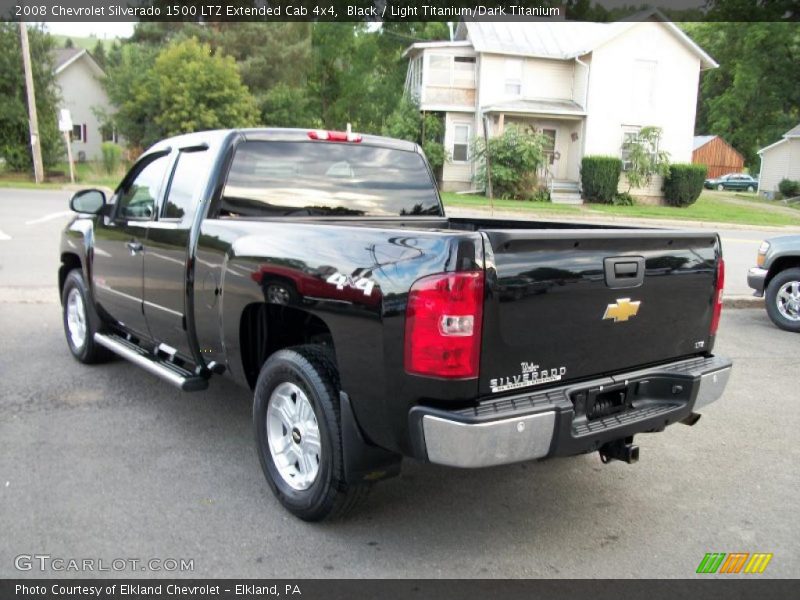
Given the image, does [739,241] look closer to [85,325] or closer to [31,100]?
[85,325]

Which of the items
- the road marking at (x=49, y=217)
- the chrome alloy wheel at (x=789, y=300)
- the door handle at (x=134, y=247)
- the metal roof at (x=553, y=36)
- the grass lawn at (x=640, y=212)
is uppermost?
the metal roof at (x=553, y=36)

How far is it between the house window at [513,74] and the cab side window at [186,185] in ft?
99.5

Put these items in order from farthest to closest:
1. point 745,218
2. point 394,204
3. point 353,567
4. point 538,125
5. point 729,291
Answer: point 538,125, point 745,218, point 729,291, point 394,204, point 353,567

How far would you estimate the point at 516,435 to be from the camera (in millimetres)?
2943

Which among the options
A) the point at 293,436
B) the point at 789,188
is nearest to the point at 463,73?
the point at 789,188

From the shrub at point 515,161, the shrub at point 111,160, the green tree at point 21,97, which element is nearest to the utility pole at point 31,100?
the shrub at point 111,160

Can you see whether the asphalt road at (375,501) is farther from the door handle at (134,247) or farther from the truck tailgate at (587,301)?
the door handle at (134,247)

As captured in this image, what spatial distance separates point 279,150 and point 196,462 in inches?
77.6

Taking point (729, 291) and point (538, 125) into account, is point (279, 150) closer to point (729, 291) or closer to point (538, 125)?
point (729, 291)

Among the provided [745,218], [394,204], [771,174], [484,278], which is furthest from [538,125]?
[484,278]

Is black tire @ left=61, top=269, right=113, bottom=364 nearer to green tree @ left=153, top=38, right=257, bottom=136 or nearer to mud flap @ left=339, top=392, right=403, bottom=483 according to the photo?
mud flap @ left=339, top=392, right=403, bottom=483

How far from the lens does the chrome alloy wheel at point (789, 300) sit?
8383mm

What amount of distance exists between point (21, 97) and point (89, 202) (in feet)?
103

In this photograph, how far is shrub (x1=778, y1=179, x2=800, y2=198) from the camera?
140 feet
